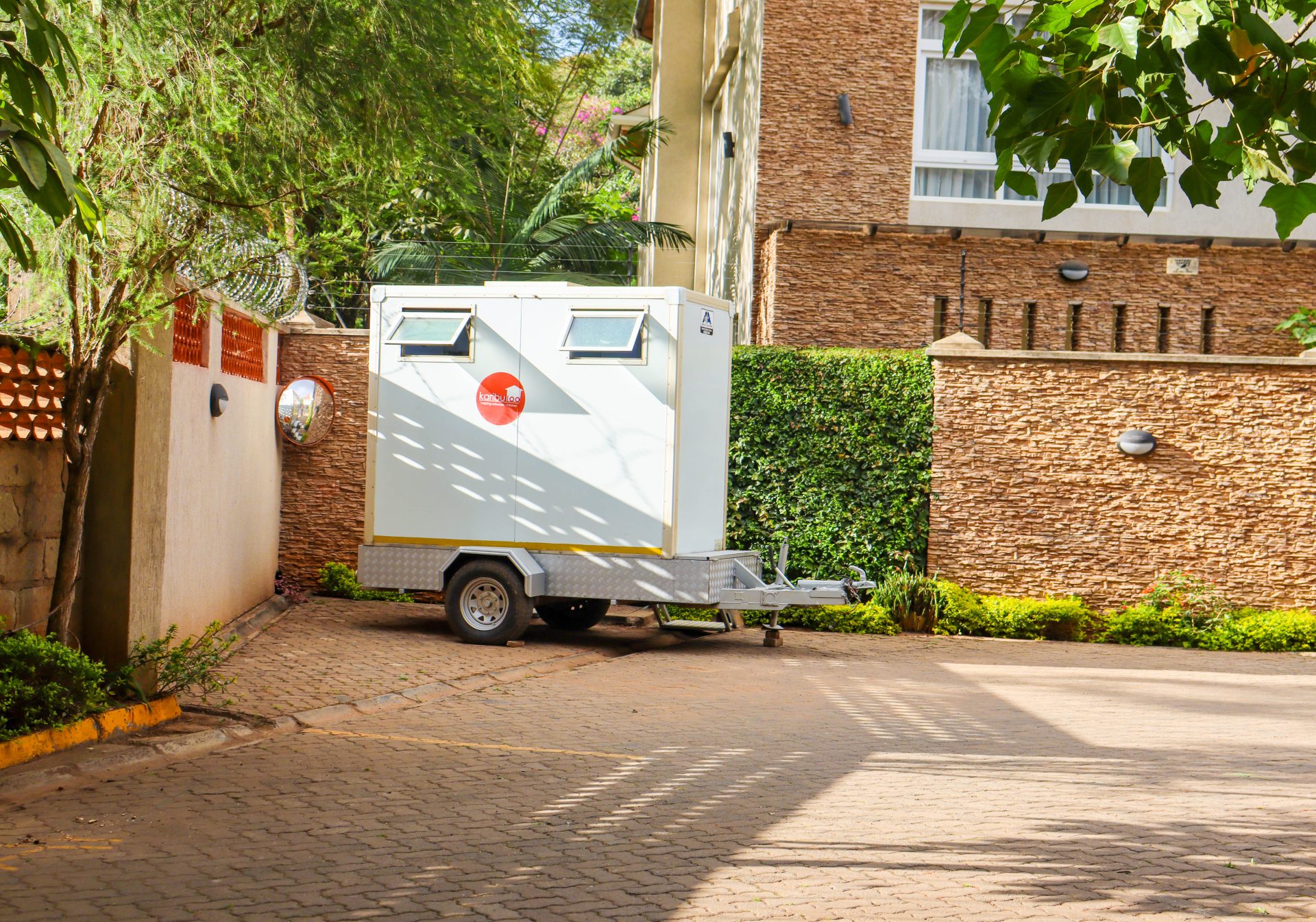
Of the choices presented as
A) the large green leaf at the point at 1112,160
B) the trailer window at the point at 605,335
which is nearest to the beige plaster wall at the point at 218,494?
the trailer window at the point at 605,335

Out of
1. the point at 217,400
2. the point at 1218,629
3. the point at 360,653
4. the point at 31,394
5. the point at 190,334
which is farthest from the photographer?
the point at 1218,629

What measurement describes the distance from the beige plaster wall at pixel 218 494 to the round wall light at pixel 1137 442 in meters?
9.58

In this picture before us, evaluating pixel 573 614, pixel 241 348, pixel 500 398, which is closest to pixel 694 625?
pixel 573 614

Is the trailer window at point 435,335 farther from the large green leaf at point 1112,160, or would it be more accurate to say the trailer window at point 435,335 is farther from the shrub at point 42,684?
the large green leaf at point 1112,160

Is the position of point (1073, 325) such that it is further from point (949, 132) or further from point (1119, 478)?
point (1119, 478)

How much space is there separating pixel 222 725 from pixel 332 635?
176 inches

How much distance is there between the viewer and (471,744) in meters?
8.08

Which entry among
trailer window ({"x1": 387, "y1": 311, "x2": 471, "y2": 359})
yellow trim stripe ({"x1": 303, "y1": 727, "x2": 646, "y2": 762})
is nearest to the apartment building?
trailer window ({"x1": 387, "y1": 311, "x2": 471, "y2": 359})

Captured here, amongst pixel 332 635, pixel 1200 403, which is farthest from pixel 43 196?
pixel 1200 403

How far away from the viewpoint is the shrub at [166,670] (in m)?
7.99

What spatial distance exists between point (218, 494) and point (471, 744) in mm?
5178

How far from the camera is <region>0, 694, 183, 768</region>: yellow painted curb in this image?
6812 mm

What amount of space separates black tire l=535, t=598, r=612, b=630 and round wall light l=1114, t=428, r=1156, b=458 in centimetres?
622

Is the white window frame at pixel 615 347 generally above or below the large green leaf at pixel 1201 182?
above
